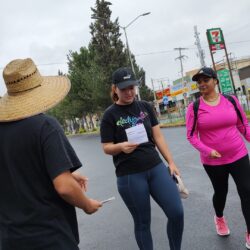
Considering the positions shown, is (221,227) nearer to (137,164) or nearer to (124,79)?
(137,164)

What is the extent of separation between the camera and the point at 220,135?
14.1 feet

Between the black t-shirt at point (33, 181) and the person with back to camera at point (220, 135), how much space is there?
221cm

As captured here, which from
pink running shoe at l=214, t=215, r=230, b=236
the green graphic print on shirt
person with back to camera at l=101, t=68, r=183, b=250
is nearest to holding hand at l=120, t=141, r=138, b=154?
person with back to camera at l=101, t=68, r=183, b=250

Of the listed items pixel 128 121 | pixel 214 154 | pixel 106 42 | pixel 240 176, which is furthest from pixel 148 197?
pixel 106 42

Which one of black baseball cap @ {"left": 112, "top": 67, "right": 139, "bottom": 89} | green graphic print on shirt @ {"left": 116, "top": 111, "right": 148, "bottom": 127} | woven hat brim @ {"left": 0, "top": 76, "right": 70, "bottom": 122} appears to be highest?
black baseball cap @ {"left": 112, "top": 67, "right": 139, "bottom": 89}

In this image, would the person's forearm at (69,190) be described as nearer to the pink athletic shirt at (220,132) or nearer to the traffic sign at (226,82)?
the pink athletic shirt at (220,132)

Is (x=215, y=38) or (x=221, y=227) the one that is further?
(x=215, y=38)

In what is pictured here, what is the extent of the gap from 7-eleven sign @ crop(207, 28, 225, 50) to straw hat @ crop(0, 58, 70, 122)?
22.6 metres

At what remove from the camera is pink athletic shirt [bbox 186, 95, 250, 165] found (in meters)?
4.25

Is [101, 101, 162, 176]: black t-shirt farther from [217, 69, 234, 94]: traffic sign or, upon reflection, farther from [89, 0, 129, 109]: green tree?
[89, 0, 129, 109]: green tree

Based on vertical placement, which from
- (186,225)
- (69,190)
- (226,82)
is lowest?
(186,225)

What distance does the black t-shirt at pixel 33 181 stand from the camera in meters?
2.23

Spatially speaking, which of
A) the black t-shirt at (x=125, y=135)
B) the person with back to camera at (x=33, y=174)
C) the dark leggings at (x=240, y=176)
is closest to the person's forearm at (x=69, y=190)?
the person with back to camera at (x=33, y=174)

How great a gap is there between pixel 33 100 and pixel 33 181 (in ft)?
1.38
